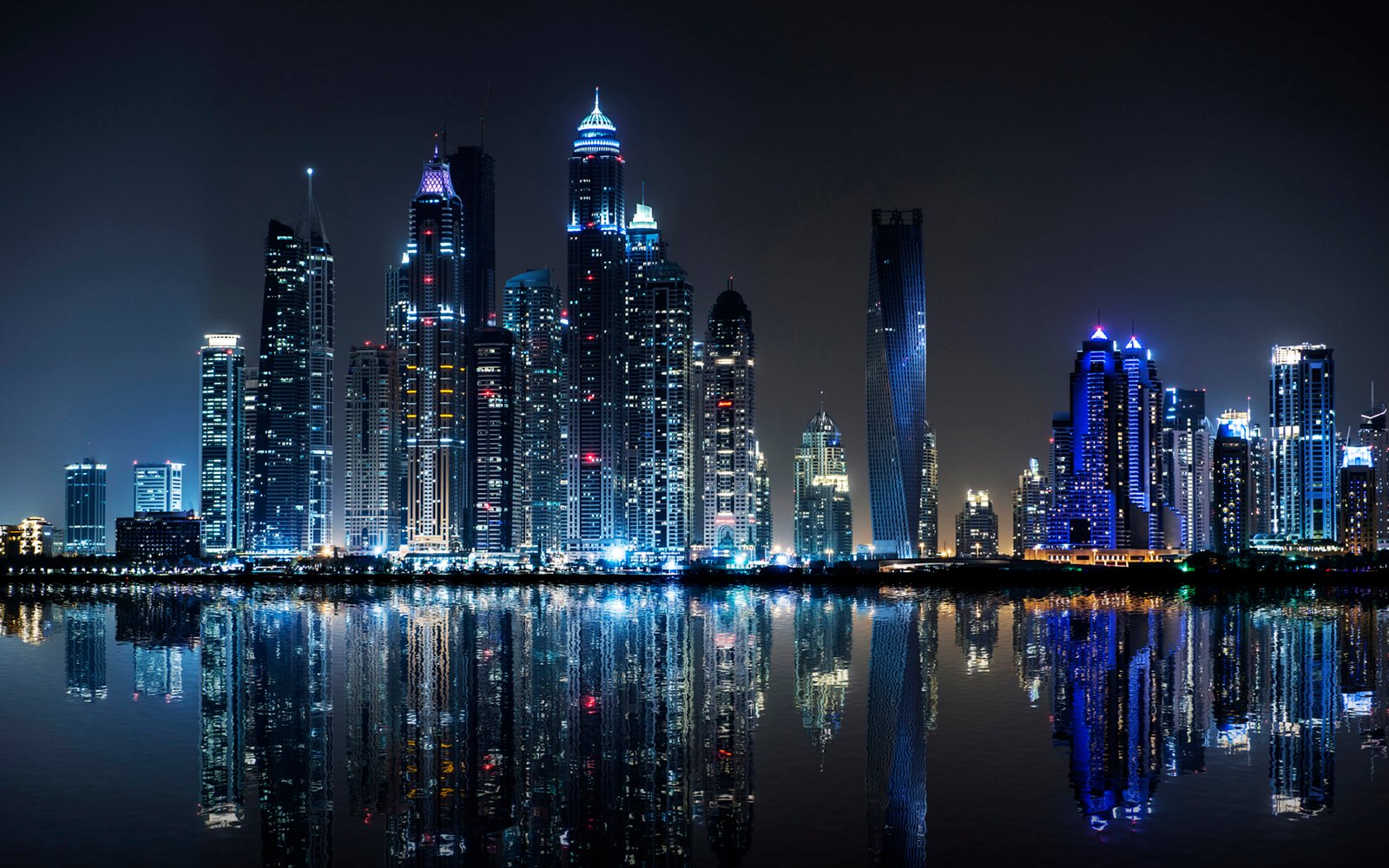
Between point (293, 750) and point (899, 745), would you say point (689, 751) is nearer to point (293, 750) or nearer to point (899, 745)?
point (899, 745)

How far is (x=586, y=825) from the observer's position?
28438 millimetres

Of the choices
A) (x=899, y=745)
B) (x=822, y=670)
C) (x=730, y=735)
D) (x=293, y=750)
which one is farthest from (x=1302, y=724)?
(x=293, y=750)

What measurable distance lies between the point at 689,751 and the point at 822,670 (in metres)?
21.5

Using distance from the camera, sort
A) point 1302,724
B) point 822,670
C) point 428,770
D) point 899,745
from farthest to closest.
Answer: point 822,670, point 1302,724, point 899,745, point 428,770

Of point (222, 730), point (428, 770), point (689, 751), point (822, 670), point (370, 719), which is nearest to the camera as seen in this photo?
point (428, 770)

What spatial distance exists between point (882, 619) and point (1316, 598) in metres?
67.4

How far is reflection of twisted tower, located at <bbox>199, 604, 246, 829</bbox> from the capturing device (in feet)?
102

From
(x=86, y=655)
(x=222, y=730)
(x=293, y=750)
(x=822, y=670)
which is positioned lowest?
(x=86, y=655)

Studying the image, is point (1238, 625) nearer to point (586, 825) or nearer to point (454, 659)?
point (454, 659)

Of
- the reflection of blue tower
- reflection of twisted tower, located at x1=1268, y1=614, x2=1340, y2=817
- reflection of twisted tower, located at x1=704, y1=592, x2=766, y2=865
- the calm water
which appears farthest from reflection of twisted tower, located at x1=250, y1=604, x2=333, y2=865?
reflection of twisted tower, located at x1=1268, y1=614, x2=1340, y2=817

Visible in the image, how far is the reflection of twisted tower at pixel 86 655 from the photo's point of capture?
51344 mm

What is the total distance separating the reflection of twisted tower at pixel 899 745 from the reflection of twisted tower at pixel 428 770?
27.5ft

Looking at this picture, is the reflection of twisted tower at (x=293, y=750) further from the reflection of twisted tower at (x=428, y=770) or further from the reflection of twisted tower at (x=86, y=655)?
the reflection of twisted tower at (x=86, y=655)

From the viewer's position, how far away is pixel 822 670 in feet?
189
